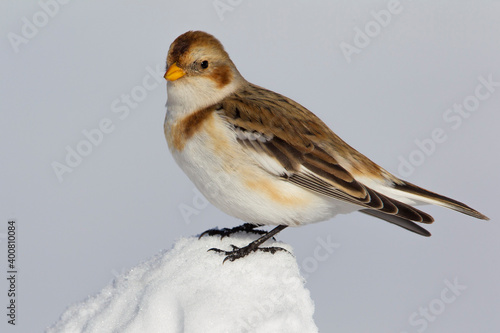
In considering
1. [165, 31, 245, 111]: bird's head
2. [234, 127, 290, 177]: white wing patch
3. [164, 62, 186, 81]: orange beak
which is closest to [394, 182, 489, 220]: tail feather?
[234, 127, 290, 177]: white wing patch

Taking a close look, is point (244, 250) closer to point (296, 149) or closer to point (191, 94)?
point (296, 149)

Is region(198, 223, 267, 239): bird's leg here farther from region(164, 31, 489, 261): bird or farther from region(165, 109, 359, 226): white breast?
region(165, 109, 359, 226): white breast

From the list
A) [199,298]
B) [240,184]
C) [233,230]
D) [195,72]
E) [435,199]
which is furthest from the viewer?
[233,230]

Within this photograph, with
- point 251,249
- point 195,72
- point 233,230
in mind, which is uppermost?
point 195,72

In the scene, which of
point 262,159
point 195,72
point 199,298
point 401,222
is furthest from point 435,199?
point 195,72

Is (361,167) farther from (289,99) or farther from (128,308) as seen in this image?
(128,308)

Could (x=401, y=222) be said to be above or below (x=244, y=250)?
below

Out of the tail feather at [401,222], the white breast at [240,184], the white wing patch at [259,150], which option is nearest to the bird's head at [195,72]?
the white breast at [240,184]
